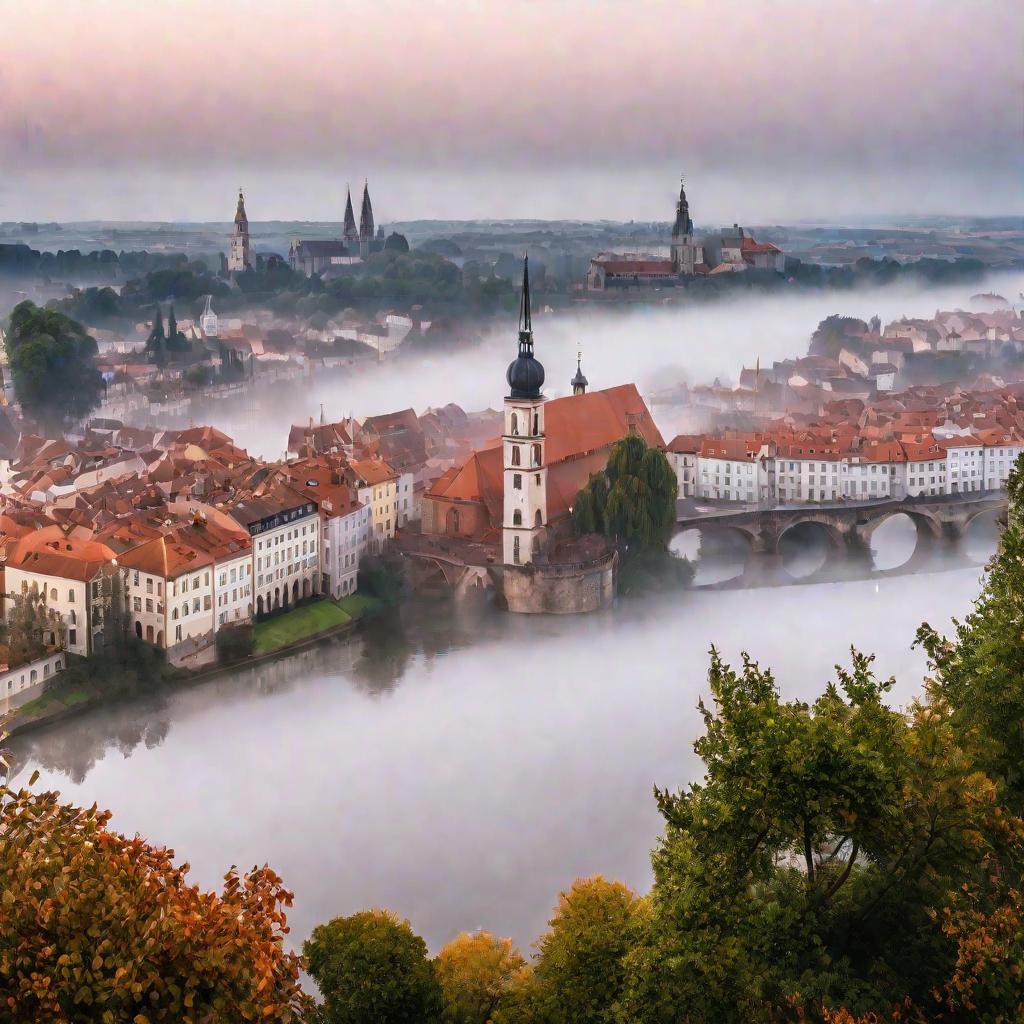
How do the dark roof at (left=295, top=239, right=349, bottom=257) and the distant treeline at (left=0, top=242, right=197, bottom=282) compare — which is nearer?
the distant treeline at (left=0, top=242, right=197, bottom=282)

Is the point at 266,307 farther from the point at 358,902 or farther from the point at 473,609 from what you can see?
the point at 358,902

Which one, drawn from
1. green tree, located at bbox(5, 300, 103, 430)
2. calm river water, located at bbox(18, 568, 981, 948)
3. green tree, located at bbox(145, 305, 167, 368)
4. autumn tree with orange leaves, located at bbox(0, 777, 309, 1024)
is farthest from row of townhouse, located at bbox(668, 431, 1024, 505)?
autumn tree with orange leaves, located at bbox(0, 777, 309, 1024)

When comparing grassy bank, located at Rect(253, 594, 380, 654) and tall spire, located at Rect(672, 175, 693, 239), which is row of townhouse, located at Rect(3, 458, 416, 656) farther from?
tall spire, located at Rect(672, 175, 693, 239)

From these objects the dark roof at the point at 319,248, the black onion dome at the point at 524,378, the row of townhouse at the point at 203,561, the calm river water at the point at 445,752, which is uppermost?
the dark roof at the point at 319,248

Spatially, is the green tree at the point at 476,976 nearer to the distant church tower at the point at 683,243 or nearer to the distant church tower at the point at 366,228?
the distant church tower at the point at 366,228

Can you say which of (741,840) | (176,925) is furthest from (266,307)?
(176,925)

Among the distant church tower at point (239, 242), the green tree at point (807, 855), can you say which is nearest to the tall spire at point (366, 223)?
the distant church tower at point (239, 242)

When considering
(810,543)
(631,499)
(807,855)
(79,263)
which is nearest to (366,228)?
(79,263)
